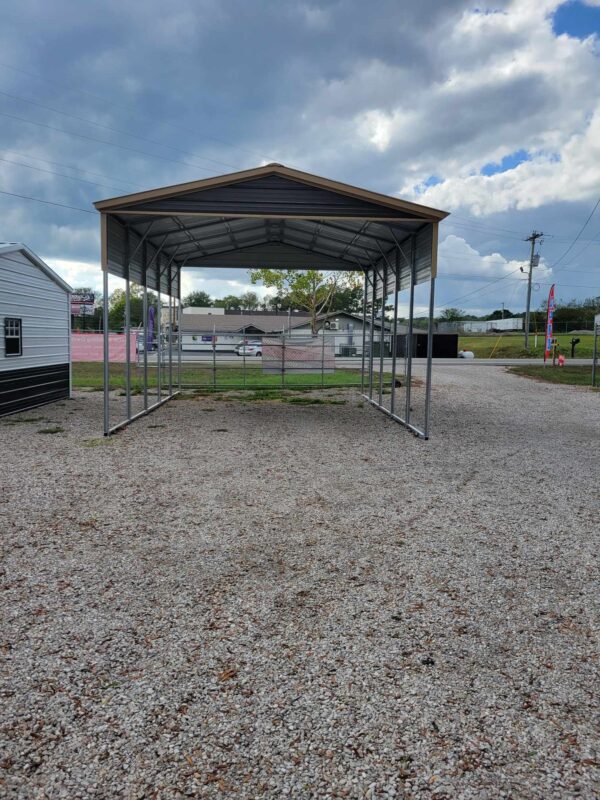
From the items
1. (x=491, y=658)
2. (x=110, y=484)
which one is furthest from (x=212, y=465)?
(x=491, y=658)

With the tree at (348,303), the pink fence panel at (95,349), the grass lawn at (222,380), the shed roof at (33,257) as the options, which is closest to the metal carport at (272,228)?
the shed roof at (33,257)

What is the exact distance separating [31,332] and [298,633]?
10.6m

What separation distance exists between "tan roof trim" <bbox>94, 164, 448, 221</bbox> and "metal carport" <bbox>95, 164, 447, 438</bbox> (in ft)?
0.05

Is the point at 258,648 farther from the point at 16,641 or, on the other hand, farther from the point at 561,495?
the point at 561,495

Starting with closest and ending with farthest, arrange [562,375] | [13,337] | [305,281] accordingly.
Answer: [13,337]
[562,375]
[305,281]

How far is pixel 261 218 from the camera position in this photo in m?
8.51

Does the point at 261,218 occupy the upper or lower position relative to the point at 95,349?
upper

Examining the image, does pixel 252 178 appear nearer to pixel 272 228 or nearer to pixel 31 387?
pixel 272 228

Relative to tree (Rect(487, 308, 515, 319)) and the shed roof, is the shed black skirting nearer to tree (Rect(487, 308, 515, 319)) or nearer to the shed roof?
the shed roof

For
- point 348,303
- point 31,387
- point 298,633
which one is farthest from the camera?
point 348,303

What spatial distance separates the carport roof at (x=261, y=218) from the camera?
8.39m

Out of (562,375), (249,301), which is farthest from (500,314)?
(562,375)

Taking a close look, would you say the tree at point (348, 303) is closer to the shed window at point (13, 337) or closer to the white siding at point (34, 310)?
the white siding at point (34, 310)

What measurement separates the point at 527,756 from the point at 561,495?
160 inches
